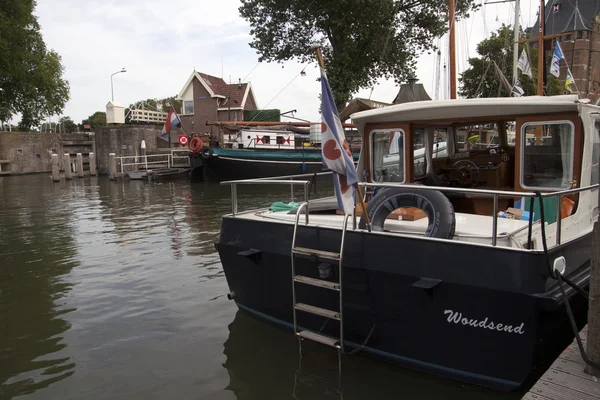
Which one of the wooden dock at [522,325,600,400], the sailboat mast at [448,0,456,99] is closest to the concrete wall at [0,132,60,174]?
the sailboat mast at [448,0,456,99]

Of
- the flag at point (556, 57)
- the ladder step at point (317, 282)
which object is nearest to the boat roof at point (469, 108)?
the ladder step at point (317, 282)

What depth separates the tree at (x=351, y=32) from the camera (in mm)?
23828

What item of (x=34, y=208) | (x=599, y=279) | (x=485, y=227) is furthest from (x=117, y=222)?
(x=599, y=279)

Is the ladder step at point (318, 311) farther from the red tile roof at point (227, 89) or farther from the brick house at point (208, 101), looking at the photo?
the red tile roof at point (227, 89)

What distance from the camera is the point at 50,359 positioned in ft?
17.9

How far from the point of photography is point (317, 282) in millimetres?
4738

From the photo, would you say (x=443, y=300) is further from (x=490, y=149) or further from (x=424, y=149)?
(x=490, y=149)

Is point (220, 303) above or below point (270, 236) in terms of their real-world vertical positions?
below

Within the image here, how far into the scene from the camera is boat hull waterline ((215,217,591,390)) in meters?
3.94

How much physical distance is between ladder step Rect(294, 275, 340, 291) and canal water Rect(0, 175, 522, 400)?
3.28 ft

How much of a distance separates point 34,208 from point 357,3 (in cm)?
1673

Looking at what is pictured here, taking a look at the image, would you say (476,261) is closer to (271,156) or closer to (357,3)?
(357,3)

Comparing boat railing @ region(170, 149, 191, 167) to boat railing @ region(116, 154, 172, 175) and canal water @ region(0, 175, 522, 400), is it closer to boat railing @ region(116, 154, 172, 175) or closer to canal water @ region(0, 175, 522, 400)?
boat railing @ region(116, 154, 172, 175)

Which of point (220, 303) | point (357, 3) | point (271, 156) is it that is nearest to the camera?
point (220, 303)
